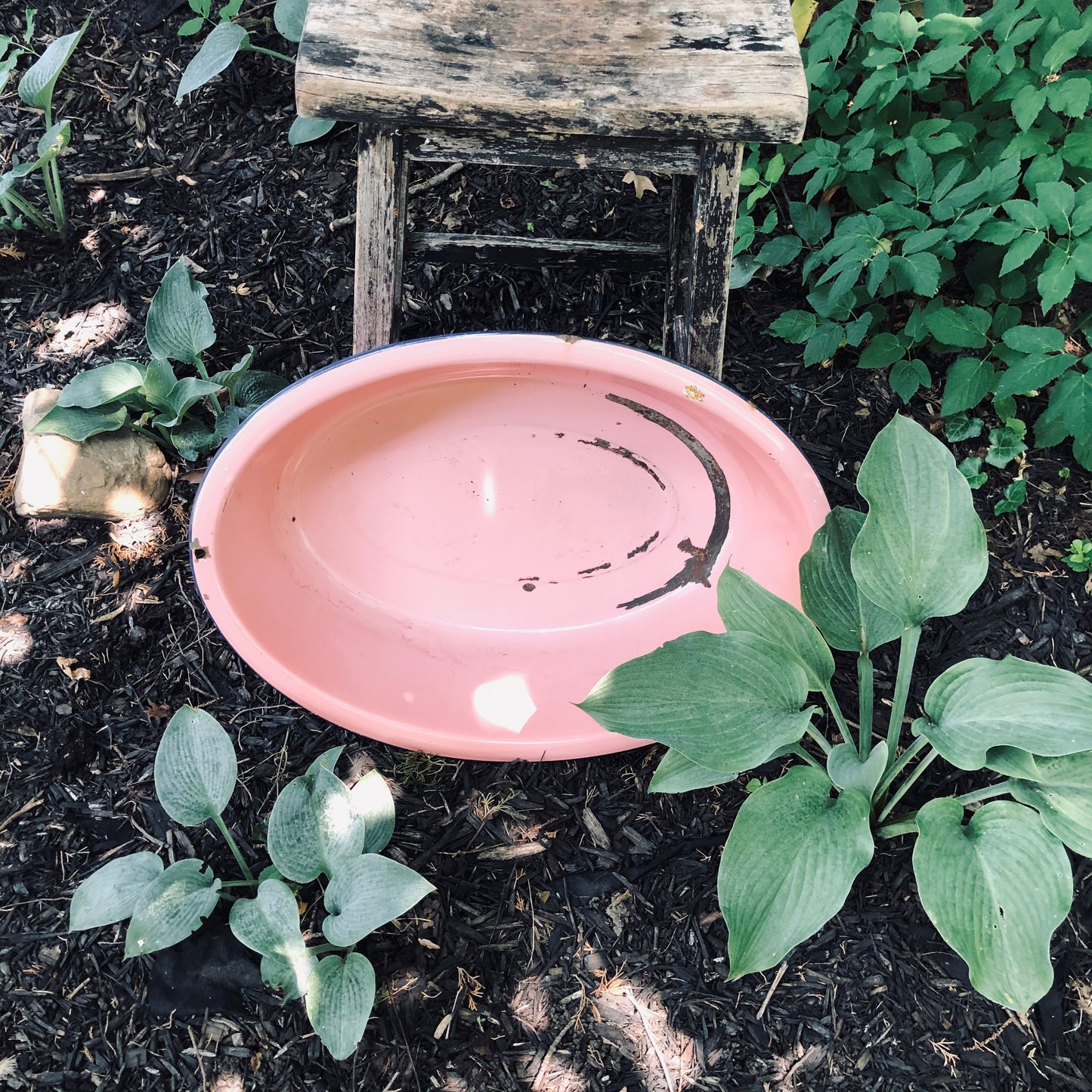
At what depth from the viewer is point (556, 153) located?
4.13 ft

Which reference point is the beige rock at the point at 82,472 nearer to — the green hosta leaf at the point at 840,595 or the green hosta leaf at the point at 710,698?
the green hosta leaf at the point at 710,698

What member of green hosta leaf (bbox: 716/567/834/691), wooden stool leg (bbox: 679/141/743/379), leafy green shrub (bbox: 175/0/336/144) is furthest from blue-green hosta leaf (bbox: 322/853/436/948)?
leafy green shrub (bbox: 175/0/336/144)

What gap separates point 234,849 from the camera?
1352 mm

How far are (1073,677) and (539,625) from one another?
0.81 metres

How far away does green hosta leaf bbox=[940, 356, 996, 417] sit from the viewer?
154 cm

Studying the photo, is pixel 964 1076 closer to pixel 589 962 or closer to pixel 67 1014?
pixel 589 962

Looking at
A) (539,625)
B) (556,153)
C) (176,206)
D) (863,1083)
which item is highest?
Result: (556,153)

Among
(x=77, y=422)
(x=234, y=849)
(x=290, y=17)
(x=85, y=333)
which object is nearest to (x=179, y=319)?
(x=77, y=422)

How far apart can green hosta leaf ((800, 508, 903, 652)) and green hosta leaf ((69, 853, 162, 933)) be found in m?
1.02

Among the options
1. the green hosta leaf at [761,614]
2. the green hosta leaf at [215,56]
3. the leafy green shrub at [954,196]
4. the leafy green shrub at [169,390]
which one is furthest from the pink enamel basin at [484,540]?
the green hosta leaf at [215,56]

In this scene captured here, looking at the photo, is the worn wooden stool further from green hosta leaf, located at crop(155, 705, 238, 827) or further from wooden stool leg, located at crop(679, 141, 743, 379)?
green hosta leaf, located at crop(155, 705, 238, 827)

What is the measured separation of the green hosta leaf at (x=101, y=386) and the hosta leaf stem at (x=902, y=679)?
1249 mm

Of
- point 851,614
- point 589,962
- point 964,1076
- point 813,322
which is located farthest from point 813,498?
point 964,1076

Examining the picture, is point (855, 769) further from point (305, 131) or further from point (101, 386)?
point (305, 131)
